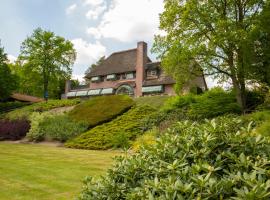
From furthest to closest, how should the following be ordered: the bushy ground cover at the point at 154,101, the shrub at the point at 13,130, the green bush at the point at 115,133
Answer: the bushy ground cover at the point at 154,101, the shrub at the point at 13,130, the green bush at the point at 115,133

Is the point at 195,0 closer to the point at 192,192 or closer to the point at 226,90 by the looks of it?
the point at 226,90

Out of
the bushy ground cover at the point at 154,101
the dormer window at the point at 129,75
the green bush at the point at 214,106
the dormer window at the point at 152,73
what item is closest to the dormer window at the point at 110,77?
the dormer window at the point at 129,75

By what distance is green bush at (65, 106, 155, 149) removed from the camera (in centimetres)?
2193

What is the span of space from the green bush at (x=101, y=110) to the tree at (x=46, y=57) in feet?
85.4

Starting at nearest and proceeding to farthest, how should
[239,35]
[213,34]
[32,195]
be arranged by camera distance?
[32,195] < [239,35] < [213,34]

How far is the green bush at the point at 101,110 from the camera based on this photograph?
97.1 ft

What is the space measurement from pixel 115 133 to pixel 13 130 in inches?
380

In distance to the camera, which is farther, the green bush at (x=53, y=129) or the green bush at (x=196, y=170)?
the green bush at (x=53, y=129)

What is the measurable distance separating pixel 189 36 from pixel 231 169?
22.5 metres

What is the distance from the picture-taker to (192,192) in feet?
8.02

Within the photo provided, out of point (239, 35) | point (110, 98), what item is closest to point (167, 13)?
point (239, 35)

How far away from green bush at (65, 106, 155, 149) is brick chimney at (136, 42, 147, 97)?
61.7 ft

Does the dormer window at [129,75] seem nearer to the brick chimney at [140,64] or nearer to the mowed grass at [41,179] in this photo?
the brick chimney at [140,64]

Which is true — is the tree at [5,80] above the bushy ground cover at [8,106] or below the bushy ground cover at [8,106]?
above
